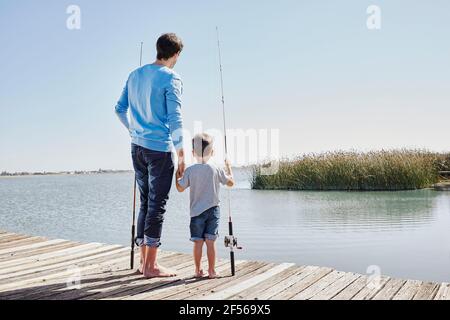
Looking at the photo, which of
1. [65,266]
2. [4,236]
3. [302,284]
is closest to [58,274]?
[65,266]

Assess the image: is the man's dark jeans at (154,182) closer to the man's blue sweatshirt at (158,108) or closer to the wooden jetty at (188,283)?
the man's blue sweatshirt at (158,108)

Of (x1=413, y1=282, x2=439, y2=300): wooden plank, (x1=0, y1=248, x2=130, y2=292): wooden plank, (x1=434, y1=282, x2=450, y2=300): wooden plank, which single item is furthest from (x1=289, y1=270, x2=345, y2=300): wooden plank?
Answer: (x1=0, y1=248, x2=130, y2=292): wooden plank

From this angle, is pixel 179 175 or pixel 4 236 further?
pixel 4 236

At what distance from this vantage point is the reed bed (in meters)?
17.4

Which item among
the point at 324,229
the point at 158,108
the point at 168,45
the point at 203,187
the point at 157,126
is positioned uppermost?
the point at 168,45

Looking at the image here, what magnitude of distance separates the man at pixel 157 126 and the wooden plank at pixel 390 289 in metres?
1.49

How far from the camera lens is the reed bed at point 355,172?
57.0ft

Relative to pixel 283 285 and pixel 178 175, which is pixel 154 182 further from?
pixel 283 285

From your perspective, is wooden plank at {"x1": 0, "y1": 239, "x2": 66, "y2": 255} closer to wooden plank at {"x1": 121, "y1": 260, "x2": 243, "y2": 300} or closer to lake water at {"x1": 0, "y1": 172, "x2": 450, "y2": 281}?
lake water at {"x1": 0, "y1": 172, "x2": 450, "y2": 281}

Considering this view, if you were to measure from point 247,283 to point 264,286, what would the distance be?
0.13 metres

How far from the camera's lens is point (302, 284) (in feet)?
10.5
